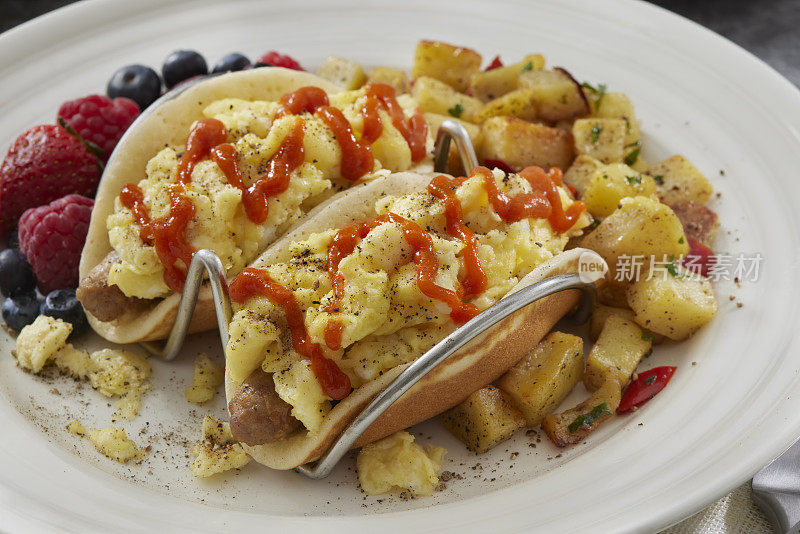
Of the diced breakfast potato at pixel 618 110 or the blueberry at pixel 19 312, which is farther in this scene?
the diced breakfast potato at pixel 618 110

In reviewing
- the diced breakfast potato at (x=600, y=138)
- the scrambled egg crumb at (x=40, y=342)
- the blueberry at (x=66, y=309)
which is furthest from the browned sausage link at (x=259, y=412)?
the diced breakfast potato at (x=600, y=138)

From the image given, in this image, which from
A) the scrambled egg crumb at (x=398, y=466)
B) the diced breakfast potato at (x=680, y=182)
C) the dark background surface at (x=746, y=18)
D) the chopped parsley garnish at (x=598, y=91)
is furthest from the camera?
the dark background surface at (x=746, y=18)

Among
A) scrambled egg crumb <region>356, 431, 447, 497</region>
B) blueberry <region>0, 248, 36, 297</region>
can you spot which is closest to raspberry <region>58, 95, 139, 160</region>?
blueberry <region>0, 248, 36, 297</region>

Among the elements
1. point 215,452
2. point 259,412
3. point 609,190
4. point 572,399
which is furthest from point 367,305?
point 609,190

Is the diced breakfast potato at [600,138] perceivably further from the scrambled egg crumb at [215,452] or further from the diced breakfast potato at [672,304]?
the scrambled egg crumb at [215,452]

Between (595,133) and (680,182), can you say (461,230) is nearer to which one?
(595,133)

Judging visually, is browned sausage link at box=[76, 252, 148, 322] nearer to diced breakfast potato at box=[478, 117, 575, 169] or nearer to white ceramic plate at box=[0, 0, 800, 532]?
white ceramic plate at box=[0, 0, 800, 532]
